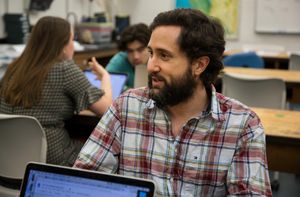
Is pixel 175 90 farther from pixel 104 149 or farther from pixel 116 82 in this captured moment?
pixel 116 82

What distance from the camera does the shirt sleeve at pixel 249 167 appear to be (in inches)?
46.9

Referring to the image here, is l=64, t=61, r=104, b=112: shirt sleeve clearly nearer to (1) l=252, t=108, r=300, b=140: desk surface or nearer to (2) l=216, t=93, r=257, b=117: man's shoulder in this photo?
(1) l=252, t=108, r=300, b=140: desk surface

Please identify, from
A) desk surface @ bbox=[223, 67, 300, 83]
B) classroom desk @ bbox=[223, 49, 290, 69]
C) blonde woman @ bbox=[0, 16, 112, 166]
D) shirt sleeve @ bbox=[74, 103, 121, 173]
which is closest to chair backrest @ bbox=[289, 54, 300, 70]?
classroom desk @ bbox=[223, 49, 290, 69]

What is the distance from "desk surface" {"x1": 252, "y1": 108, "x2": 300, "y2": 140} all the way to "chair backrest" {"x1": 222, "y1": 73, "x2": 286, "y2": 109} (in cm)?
65

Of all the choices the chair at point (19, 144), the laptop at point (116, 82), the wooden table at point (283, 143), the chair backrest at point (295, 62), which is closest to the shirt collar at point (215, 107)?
the chair at point (19, 144)

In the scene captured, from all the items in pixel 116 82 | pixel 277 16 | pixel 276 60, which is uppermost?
pixel 277 16

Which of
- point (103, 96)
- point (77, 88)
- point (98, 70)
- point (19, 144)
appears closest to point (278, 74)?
point (98, 70)

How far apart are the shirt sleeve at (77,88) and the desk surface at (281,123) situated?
853mm

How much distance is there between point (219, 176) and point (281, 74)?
9.16ft

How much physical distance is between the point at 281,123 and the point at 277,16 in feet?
15.6

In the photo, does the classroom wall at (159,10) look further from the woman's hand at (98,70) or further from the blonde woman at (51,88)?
the blonde woman at (51,88)

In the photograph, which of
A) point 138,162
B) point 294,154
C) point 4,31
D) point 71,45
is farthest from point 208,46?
point 4,31

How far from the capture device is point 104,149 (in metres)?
1.31

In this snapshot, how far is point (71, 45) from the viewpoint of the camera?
2.37m
